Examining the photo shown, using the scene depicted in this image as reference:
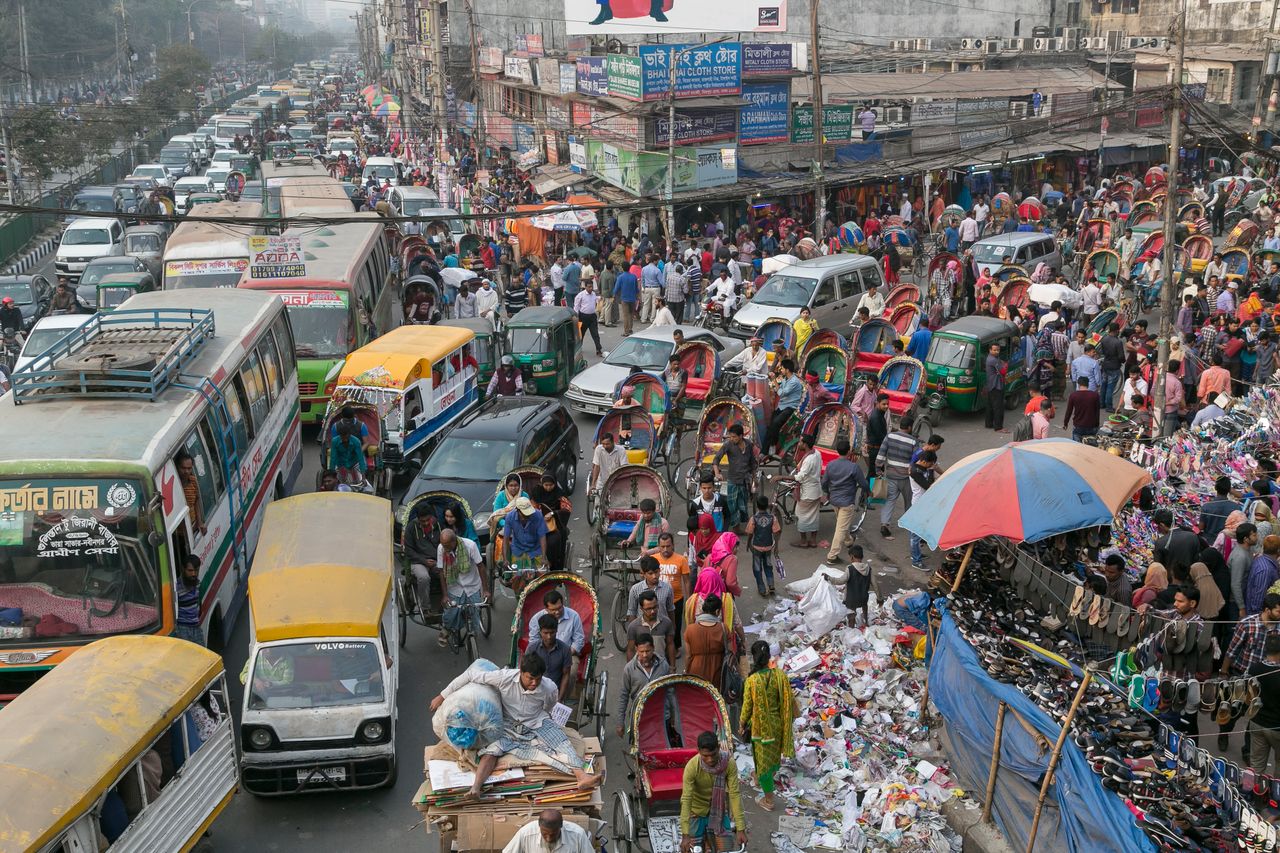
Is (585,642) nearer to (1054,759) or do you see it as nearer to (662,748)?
(662,748)

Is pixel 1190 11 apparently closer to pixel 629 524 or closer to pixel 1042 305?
pixel 1042 305

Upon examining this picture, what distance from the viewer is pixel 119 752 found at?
7797mm

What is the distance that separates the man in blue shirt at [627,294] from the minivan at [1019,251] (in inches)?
307

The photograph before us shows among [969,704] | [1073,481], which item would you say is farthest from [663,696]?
[1073,481]

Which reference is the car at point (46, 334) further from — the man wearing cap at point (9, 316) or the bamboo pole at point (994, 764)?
the bamboo pole at point (994, 764)

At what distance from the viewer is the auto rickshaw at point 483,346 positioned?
798 inches

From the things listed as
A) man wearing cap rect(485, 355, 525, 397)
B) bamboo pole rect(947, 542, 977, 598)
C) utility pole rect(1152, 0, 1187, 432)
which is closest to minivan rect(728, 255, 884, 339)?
man wearing cap rect(485, 355, 525, 397)

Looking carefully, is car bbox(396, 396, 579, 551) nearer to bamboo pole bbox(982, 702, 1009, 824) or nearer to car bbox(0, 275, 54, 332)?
bamboo pole bbox(982, 702, 1009, 824)

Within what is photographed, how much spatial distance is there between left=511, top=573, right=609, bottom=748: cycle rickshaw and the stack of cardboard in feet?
6.74

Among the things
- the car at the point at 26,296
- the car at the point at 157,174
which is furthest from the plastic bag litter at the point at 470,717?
the car at the point at 157,174

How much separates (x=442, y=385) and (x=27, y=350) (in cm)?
738

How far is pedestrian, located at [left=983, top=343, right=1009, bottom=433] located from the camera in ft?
64.2

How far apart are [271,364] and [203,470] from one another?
4.37 meters

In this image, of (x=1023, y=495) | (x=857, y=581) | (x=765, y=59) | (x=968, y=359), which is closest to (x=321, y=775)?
(x=857, y=581)
